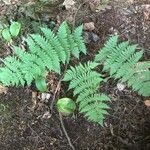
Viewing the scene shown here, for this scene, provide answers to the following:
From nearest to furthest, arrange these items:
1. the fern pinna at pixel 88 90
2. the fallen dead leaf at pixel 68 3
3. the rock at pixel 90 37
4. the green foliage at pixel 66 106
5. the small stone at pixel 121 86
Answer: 1. the fern pinna at pixel 88 90
2. the green foliage at pixel 66 106
3. the small stone at pixel 121 86
4. the rock at pixel 90 37
5. the fallen dead leaf at pixel 68 3

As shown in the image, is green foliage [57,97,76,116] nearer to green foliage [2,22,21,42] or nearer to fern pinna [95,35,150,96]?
fern pinna [95,35,150,96]

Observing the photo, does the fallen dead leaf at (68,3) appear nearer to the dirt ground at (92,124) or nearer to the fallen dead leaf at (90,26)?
the dirt ground at (92,124)

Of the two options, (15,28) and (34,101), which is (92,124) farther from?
(15,28)

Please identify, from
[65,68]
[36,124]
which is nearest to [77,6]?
[65,68]

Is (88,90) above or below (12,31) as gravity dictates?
below

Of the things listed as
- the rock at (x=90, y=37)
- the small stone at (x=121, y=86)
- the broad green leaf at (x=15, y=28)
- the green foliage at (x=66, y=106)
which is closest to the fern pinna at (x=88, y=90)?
the green foliage at (x=66, y=106)

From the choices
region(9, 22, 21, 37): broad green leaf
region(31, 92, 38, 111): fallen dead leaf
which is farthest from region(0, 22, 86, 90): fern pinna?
region(9, 22, 21, 37): broad green leaf

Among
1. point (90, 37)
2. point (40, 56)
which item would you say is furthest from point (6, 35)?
point (90, 37)
